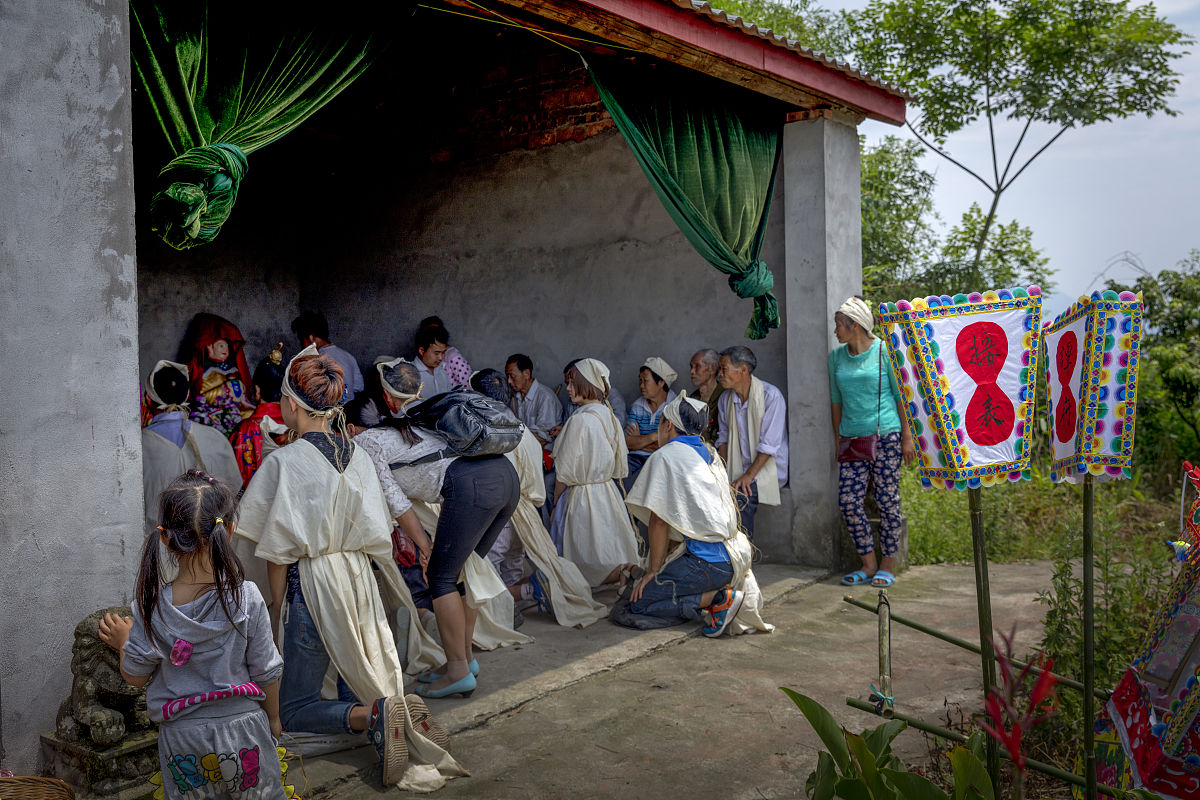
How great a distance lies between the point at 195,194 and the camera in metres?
3.67

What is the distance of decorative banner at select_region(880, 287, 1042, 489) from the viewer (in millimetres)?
2410

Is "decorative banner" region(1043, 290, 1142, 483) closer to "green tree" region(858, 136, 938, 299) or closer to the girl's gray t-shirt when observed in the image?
the girl's gray t-shirt

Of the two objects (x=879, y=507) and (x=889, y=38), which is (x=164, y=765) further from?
(x=889, y=38)

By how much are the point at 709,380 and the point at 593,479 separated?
57.7 inches

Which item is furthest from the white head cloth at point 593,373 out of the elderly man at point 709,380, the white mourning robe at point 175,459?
the white mourning robe at point 175,459

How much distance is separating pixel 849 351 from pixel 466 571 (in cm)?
334

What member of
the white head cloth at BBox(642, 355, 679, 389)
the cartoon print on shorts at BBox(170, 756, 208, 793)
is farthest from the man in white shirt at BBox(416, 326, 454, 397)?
the cartoon print on shorts at BBox(170, 756, 208, 793)

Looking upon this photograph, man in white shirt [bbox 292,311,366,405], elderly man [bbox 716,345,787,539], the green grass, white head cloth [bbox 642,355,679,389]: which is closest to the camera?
elderly man [bbox 716,345,787,539]

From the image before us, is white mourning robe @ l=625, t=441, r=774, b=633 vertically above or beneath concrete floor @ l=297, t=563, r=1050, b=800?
above

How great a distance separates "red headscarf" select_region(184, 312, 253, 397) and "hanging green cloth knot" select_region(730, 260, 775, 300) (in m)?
4.54

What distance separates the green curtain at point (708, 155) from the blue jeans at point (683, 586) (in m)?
2.02

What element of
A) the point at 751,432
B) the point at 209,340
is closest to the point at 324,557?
the point at 751,432

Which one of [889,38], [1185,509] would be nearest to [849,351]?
[1185,509]

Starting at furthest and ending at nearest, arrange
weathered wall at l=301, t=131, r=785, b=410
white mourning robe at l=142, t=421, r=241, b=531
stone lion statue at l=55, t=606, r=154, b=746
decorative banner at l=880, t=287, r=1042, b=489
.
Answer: weathered wall at l=301, t=131, r=785, b=410 < white mourning robe at l=142, t=421, r=241, b=531 < stone lion statue at l=55, t=606, r=154, b=746 < decorative banner at l=880, t=287, r=1042, b=489
